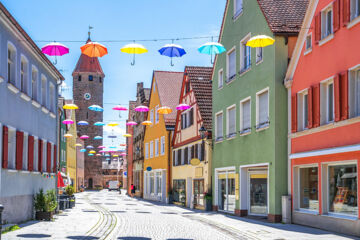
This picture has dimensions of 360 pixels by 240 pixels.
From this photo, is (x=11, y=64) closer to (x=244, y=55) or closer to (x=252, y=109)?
(x=252, y=109)

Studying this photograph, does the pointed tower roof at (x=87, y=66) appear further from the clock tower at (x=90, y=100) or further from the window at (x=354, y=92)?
the window at (x=354, y=92)

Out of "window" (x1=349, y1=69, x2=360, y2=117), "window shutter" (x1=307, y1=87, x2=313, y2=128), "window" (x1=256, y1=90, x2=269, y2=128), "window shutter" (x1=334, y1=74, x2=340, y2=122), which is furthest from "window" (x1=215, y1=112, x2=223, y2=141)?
"window" (x1=349, y1=69, x2=360, y2=117)

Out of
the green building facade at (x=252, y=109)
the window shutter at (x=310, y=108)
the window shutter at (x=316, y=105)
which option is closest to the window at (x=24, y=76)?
the green building facade at (x=252, y=109)

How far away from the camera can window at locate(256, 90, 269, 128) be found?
71.7ft

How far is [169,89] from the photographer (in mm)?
46406

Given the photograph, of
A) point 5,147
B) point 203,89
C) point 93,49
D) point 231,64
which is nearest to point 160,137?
point 203,89

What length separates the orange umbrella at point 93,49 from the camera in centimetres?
1736

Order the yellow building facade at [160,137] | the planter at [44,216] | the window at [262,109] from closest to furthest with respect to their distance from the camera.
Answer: the planter at [44,216] < the window at [262,109] < the yellow building facade at [160,137]

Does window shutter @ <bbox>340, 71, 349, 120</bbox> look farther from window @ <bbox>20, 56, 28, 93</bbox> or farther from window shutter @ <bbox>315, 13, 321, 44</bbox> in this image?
window @ <bbox>20, 56, 28, 93</bbox>

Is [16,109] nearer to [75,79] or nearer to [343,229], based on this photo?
[343,229]

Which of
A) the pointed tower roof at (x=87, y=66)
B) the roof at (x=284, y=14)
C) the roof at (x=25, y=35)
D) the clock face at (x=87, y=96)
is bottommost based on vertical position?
the roof at (x=25, y=35)

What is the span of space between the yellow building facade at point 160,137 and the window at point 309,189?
22.8 meters

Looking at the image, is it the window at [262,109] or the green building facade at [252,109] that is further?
the window at [262,109]

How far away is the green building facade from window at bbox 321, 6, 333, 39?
8.80 feet
